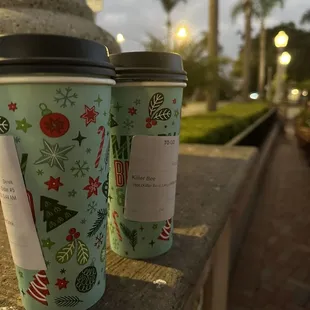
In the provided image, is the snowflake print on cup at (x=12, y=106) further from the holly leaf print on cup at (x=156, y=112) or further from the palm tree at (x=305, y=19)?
the palm tree at (x=305, y=19)

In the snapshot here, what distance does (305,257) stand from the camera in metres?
2.66

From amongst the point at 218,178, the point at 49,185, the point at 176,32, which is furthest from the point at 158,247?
the point at 176,32

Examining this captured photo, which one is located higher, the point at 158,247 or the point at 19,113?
the point at 19,113

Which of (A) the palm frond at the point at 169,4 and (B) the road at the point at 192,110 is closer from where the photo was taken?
(B) the road at the point at 192,110

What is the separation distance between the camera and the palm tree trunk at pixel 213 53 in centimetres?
822

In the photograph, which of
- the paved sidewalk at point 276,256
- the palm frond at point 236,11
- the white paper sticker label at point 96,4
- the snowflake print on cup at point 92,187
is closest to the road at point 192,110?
the paved sidewalk at point 276,256

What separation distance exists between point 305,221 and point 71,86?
3241mm

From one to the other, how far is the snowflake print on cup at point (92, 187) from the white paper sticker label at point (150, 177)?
0.57 feet

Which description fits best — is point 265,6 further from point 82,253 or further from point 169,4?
point 82,253

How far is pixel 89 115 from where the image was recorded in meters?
0.63

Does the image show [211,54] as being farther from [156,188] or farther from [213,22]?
[156,188]

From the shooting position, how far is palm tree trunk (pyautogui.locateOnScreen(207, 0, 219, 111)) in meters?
8.22

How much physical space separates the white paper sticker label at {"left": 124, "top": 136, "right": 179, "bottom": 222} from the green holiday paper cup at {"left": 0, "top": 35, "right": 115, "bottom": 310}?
0.48 ft

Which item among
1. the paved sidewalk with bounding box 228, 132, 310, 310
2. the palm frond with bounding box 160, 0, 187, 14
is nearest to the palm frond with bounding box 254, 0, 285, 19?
the palm frond with bounding box 160, 0, 187, 14
